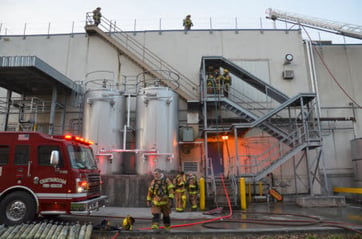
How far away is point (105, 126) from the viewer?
13.6m

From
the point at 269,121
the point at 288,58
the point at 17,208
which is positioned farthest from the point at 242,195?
the point at 288,58

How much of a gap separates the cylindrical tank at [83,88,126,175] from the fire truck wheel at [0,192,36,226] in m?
5.40

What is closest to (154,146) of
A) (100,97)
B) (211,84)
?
(100,97)

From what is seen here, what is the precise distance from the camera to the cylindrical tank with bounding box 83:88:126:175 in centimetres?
1325

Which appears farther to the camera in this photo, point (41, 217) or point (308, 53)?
point (308, 53)

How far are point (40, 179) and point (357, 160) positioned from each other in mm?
17008

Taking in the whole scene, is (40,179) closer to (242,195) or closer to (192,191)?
(192,191)

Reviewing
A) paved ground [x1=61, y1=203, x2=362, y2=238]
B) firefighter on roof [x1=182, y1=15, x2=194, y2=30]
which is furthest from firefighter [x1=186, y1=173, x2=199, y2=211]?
firefighter on roof [x1=182, y1=15, x2=194, y2=30]

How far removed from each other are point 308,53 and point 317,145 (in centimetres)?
829

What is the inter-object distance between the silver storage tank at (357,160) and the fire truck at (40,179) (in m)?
15.1

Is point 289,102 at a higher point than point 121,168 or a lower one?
higher

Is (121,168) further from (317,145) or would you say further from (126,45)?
(317,145)

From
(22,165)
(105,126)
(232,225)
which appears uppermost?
(105,126)

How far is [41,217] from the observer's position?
929 centimetres
